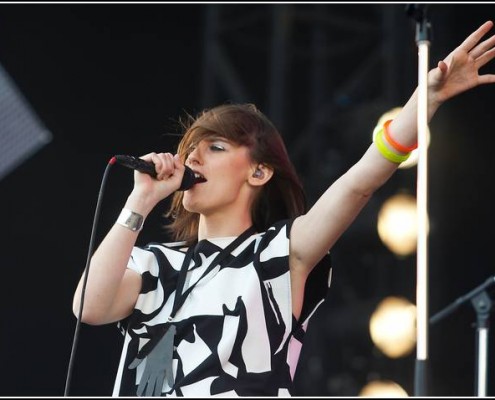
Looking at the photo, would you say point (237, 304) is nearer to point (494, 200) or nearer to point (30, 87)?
point (494, 200)

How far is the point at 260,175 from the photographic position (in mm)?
2523

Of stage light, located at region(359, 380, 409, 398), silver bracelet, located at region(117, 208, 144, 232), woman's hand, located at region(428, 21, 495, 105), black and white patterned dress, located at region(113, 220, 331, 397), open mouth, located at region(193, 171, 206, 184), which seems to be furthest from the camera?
stage light, located at region(359, 380, 409, 398)

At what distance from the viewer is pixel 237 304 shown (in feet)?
7.30

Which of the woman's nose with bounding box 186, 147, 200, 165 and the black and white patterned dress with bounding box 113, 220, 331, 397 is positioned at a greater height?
the woman's nose with bounding box 186, 147, 200, 165

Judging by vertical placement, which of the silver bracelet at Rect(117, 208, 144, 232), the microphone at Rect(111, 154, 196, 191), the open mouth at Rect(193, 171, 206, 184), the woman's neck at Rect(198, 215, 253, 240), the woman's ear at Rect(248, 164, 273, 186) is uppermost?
the woman's ear at Rect(248, 164, 273, 186)

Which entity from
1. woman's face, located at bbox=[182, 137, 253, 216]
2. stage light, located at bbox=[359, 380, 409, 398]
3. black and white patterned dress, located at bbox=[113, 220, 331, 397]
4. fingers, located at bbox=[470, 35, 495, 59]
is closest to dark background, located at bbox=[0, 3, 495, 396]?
stage light, located at bbox=[359, 380, 409, 398]

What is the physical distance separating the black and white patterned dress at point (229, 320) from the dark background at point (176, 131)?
7.79 feet

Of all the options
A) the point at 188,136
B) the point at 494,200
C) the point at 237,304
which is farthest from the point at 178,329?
the point at 494,200

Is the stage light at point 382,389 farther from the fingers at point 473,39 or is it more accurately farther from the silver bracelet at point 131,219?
the fingers at point 473,39

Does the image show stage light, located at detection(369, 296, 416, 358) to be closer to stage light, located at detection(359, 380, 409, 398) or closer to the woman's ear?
stage light, located at detection(359, 380, 409, 398)

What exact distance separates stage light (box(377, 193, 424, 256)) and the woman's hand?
2815 mm

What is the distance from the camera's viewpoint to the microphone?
2.16 meters

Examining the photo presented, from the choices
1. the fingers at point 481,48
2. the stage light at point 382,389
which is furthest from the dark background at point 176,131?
the fingers at point 481,48

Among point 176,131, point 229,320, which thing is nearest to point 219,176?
point 229,320
